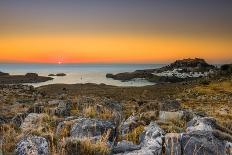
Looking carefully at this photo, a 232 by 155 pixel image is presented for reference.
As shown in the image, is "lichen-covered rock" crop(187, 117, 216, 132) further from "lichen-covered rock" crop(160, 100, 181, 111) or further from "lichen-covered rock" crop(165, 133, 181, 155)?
"lichen-covered rock" crop(160, 100, 181, 111)

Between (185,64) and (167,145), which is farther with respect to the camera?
(185,64)

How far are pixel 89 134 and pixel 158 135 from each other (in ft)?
6.57

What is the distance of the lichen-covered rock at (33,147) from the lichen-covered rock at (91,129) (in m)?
1.87

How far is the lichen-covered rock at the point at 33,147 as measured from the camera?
893 cm

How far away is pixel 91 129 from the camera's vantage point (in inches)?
451

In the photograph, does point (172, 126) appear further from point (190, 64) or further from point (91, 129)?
point (190, 64)

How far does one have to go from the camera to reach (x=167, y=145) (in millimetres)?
9547

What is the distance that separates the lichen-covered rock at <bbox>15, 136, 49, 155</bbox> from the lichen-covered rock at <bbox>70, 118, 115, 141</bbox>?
6.13ft

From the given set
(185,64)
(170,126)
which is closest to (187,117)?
(170,126)

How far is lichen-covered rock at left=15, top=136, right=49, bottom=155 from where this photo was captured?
8.93 meters

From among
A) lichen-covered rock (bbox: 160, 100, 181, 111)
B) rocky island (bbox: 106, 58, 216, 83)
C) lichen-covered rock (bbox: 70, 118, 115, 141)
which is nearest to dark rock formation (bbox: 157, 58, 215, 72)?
rocky island (bbox: 106, 58, 216, 83)

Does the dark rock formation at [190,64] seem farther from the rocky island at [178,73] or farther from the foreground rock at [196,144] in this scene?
the foreground rock at [196,144]

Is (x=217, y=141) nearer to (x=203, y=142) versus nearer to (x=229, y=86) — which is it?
(x=203, y=142)

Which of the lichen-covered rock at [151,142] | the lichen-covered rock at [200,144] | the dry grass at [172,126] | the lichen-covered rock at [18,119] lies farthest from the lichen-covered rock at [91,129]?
the lichen-covered rock at [18,119]
